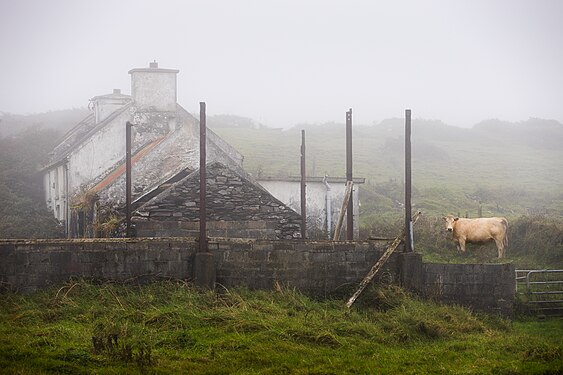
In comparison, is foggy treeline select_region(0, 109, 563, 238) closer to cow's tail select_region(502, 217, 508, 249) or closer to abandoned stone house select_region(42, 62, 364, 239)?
abandoned stone house select_region(42, 62, 364, 239)

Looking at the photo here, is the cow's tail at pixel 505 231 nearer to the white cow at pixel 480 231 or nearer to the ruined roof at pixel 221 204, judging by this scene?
the white cow at pixel 480 231

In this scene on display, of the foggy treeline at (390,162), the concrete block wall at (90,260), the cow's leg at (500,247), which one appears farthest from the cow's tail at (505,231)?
the concrete block wall at (90,260)

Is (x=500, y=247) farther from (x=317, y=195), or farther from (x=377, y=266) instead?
(x=317, y=195)

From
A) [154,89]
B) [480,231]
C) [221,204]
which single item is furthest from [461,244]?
[154,89]

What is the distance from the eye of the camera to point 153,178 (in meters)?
33.5

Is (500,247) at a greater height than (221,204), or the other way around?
(221,204)

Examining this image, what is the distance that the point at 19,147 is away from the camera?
5259 centimetres

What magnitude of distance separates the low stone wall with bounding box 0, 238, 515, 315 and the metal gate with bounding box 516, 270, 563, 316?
1397 millimetres

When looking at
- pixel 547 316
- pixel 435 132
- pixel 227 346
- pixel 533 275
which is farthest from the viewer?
pixel 435 132

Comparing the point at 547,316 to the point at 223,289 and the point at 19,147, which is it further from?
the point at 19,147

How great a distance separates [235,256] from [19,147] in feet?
123

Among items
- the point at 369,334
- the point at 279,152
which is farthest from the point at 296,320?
the point at 279,152

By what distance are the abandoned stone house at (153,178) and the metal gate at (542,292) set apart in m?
6.98

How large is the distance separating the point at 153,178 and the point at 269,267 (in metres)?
15.7
